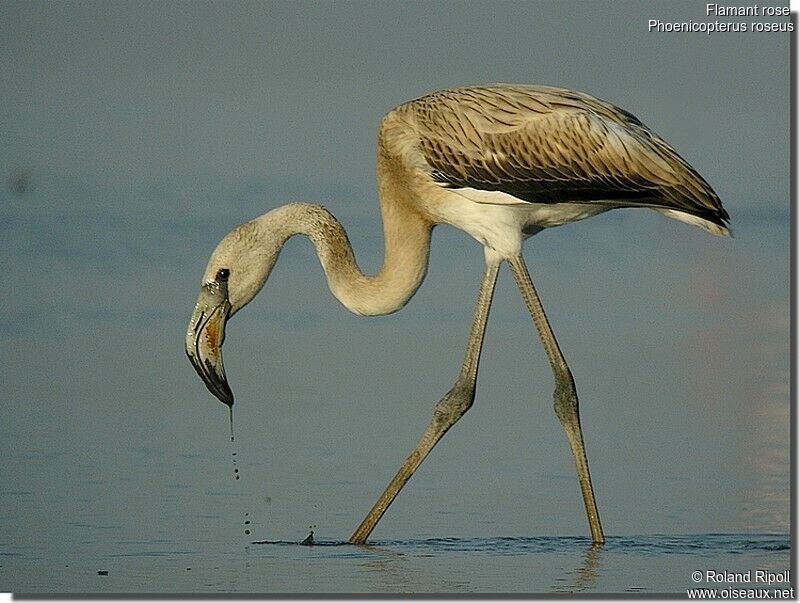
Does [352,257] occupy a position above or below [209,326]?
above

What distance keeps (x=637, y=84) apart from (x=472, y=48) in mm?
1637

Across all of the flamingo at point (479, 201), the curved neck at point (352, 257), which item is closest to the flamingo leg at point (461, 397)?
the flamingo at point (479, 201)

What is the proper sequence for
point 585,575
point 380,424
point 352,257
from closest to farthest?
point 585,575, point 352,257, point 380,424

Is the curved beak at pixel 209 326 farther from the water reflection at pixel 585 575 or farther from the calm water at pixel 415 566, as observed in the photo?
the water reflection at pixel 585 575

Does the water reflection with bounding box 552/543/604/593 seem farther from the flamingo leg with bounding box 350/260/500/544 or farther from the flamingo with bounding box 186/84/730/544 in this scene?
the flamingo leg with bounding box 350/260/500/544

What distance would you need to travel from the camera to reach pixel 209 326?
9984 millimetres

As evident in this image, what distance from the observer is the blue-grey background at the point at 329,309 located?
9.76 metres

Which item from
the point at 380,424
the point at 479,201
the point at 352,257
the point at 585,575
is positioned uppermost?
the point at 479,201

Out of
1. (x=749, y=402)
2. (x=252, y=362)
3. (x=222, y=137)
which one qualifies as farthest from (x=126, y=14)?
(x=749, y=402)

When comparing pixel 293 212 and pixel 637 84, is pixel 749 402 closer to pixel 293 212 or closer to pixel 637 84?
pixel 293 212

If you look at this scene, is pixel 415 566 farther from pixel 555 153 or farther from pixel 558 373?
pixel 555 153

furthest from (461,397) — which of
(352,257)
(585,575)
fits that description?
(585,575)

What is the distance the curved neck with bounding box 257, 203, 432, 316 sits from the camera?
10.2 metres

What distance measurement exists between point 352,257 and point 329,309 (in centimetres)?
447
